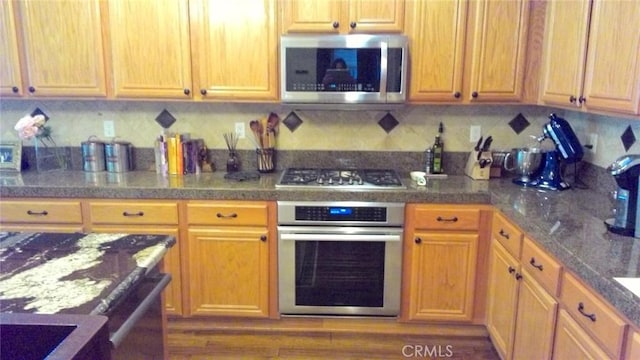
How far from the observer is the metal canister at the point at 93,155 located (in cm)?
296

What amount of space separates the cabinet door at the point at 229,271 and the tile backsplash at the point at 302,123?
74 centimetres

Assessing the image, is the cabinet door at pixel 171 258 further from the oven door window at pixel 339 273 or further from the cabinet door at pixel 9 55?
the cabinet door at pixel 9 55

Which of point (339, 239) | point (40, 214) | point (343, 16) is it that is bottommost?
point (339, 239)

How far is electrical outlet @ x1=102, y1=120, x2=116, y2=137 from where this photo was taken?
3.12 meters

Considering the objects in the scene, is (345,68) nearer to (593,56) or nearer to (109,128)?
(593,56)

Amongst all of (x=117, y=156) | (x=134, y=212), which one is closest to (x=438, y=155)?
(x=134, y=212)

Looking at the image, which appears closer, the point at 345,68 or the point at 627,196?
the point at 627,196

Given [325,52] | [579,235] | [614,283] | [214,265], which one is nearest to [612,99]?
[579,235]

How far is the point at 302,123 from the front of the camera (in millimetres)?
3078

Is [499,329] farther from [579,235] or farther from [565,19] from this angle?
[565,19]

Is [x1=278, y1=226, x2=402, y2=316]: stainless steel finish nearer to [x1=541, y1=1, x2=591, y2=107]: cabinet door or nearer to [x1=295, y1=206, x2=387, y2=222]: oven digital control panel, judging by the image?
[x1=295, y1=206, x2=387, y2=222]: oven digital control panel

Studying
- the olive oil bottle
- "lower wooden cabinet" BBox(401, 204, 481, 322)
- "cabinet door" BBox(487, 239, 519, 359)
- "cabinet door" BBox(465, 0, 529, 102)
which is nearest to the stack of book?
"lower wooden cabinet" BBox(401, 204, 481, 322)

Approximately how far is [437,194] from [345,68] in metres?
0.84

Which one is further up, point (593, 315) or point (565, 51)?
point (565, 51)
